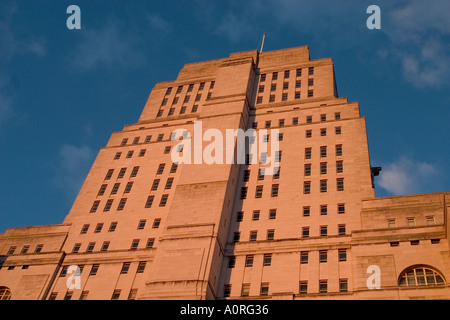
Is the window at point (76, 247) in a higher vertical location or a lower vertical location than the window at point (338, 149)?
lower

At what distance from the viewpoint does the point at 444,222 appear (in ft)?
151

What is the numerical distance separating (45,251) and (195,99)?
121ft

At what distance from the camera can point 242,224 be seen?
5728 cm

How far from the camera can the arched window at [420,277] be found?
43.2 m

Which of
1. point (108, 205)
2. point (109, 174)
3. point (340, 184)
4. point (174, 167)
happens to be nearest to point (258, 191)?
point (340, 184)

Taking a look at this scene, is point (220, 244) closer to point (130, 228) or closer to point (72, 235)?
point (130, 228)

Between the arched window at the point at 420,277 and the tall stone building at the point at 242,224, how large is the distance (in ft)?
0.34

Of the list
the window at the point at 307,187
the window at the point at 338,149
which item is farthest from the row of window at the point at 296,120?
the window at the point at 307,187

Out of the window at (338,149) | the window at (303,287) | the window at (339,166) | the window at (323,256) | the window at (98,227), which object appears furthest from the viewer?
the window at (338,149)

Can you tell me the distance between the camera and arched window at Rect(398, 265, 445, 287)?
4322 centimetres

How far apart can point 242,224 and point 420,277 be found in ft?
69.1

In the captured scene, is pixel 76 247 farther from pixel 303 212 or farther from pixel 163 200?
pixel 303 212

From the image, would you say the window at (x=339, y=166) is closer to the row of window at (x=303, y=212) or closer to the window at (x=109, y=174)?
the row of window at (x=303, y=212)
